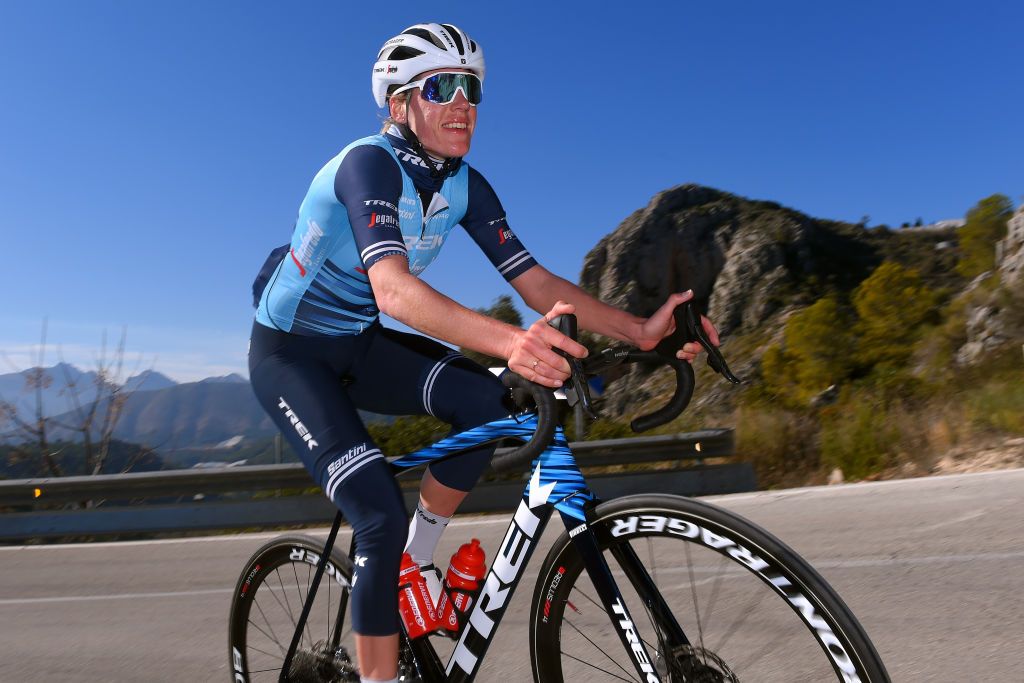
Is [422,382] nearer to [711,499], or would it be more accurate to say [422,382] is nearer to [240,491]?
[711,499]

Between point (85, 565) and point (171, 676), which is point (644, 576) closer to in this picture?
point (171, 676)

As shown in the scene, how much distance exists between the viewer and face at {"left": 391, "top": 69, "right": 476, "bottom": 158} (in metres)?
2.89

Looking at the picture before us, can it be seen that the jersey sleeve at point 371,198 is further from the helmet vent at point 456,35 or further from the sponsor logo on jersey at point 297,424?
the sponsor logo on jersey at point 297,424

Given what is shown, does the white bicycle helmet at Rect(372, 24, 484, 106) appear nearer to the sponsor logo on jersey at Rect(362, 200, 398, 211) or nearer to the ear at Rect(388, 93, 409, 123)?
the ear at Rect(388, 93, 409, 123)

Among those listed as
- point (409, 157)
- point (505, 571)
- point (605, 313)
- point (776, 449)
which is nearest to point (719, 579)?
point (505, 571)

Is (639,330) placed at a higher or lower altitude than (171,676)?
higher

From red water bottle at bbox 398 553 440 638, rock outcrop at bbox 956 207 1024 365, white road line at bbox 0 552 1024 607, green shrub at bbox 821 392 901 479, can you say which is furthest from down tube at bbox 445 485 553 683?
rock outcrop at bbox 956 207 1024 365

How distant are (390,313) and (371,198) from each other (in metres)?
0.38

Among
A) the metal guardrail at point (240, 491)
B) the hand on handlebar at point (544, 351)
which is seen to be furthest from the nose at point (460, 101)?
the metal guardrail at point (240, 491)

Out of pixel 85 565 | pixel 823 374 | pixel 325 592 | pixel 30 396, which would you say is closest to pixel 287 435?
pixel 325 592

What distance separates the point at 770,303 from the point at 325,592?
358ft

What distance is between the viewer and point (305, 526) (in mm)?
8680

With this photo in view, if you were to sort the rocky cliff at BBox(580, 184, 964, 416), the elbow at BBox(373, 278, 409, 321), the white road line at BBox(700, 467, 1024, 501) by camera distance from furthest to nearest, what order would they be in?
the rocky cliff at BBox(580, 184, 964, 416) → the white road line at BBox(700, 467, 1024, 501) → the elbow at BBox(373, 278, 409, 321)

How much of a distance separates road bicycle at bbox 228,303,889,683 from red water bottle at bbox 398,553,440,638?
0.05 m
